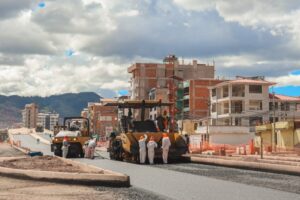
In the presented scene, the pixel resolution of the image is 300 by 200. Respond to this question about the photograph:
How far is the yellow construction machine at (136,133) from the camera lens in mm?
20641

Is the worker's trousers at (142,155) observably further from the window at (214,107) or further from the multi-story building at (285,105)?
the multi-story building at (285,105)

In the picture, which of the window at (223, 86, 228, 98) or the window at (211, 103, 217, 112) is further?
the window at (211, 103, 217, 112)

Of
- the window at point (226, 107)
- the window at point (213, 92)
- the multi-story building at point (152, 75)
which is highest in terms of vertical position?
the multi-story building at point (152, 75)

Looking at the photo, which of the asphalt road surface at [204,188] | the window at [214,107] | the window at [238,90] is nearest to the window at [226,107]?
the window at [238,90]

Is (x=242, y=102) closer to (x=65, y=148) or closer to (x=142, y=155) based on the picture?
(x=65, y=148)

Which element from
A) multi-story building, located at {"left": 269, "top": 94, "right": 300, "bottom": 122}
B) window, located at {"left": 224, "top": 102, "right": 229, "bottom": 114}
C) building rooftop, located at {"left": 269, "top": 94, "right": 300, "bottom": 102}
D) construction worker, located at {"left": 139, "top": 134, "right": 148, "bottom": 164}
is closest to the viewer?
construction worker, located at {"left": 139, "top": 134, "right": 148, "bottom": 164}

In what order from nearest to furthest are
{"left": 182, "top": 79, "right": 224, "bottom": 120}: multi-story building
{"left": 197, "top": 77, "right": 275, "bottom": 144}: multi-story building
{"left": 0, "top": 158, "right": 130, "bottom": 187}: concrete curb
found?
{"left": 0, "top": 158, "right": 130, "bottom": 187}: concrete curb < {"left": 197, "top": 77, "right": 275, "bottom": 144}: multi-story building < {"left": 182, "top": 79, "right": 224, "bottom": 120}: multi-story building

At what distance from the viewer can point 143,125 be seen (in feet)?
72.4

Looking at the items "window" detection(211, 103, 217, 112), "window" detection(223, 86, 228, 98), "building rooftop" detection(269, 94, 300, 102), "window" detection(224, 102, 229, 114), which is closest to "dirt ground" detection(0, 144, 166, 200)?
"window" detection(224, 102, 229, 114)

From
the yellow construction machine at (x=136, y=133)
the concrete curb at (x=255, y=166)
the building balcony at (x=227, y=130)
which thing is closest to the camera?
the concrete curb at (x=255, y=166)

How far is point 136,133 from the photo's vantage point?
68.2 ft

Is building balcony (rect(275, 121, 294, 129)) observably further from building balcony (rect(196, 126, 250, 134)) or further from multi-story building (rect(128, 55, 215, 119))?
multi-story building (rect(128, 55, 215, 119))

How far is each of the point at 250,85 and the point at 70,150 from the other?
46847mm

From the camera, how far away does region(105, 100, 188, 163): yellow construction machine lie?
2064 cm
